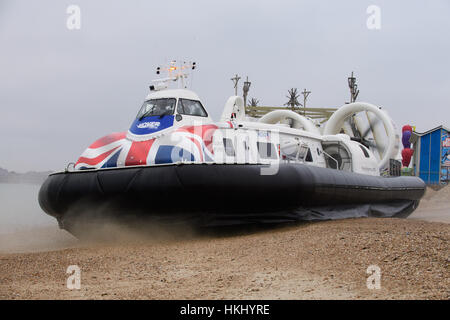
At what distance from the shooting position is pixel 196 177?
581 centimetres

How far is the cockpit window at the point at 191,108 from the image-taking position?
7.03 metres

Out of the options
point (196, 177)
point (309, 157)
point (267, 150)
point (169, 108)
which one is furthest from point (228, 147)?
point (309, 157)

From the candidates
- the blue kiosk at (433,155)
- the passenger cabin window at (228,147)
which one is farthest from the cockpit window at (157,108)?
the blue kiosk at (433,155)

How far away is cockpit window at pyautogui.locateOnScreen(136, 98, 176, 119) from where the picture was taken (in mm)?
7012

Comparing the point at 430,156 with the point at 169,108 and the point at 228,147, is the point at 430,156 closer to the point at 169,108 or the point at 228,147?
the point at 228,147

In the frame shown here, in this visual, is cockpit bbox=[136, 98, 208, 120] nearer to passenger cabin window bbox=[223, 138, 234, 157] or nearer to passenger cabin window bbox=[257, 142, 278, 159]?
passenger cabin window bbox=[223, 138, 234, 157]

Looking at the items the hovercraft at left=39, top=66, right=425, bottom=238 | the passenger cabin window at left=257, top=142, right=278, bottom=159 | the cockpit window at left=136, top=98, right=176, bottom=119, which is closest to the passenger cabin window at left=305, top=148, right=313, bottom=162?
the hovercraft at left=39, top=66, right=425, bottom=238

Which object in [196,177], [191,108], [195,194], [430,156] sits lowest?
[430,156]

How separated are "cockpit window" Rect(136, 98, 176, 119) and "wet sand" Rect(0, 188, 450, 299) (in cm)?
209

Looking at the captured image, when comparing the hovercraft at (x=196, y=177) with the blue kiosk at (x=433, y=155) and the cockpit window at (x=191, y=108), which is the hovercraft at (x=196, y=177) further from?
the blue kiosk at (x=433, y=155)

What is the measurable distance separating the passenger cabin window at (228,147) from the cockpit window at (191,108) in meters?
0.66

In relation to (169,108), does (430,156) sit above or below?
below

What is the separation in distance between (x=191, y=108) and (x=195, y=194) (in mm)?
1764
